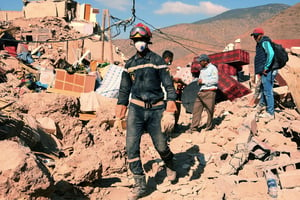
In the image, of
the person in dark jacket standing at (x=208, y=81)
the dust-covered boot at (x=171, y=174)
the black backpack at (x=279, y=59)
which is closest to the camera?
the dust-covered boot at (x=171, y=174)

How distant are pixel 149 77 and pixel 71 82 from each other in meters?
6.59

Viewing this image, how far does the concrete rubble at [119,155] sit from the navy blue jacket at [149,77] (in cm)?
108

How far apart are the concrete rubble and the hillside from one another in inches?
312

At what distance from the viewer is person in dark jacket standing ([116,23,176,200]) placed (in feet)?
13.6

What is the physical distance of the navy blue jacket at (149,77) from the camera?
164 inches

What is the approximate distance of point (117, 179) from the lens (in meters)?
4.90

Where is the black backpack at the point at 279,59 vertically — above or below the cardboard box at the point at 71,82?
above

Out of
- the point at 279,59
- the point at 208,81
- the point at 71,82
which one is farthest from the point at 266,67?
the point at 71,82

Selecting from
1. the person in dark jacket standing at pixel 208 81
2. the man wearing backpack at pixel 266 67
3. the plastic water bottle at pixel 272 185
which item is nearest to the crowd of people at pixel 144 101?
the plastic water bottle at pixel 272 185

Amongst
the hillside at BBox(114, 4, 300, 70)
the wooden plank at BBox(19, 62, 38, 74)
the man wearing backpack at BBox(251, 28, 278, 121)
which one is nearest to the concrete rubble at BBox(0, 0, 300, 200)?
the man wearing backpack at BBox(251, 28, 278, 121)

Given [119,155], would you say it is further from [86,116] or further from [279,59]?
[279,59]

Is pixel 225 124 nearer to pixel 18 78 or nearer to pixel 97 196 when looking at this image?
pixel 97 196

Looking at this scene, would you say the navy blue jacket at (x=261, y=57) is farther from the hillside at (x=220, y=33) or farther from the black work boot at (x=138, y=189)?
the hillside at (x=220, y=33)

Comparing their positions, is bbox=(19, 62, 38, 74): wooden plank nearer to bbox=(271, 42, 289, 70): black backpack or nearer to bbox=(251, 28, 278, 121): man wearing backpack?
bbox=(251, 28, 278, 121): man wearing backpack
